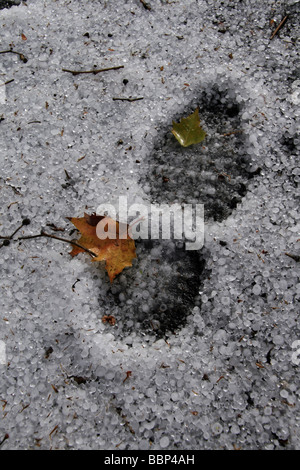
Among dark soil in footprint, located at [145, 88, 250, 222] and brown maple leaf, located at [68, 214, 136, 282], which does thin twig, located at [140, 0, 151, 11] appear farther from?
brown maple leaf, located at [68, 214, 136, 282]

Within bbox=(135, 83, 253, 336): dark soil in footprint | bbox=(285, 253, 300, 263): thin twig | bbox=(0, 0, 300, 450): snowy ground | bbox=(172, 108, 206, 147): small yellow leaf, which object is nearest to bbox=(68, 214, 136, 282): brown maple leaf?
bbox=(0, 0, 300, 450): snowy ground

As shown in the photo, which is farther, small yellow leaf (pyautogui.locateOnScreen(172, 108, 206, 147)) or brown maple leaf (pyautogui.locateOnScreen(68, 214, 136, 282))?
small yellow leaf (pyautogui.locateOnScreen(172, 108, 206, 147))

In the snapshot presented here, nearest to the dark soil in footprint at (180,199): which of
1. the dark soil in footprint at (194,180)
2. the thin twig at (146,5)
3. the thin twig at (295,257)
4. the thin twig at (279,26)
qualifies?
the dark soil in footprint at (194,180)

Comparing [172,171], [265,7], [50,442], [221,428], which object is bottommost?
[50,442]

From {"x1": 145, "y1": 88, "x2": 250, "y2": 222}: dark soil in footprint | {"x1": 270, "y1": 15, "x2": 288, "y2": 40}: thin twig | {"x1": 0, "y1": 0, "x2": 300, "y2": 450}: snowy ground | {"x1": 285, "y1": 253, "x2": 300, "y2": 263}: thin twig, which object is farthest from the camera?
{"x1": 270, "y1": 15, "x2": 288, "y2": 40}: thin twig

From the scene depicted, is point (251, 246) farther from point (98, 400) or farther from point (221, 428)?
point (98, 400)

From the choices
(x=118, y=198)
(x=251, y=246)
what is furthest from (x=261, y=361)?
(x=118, y=198)
